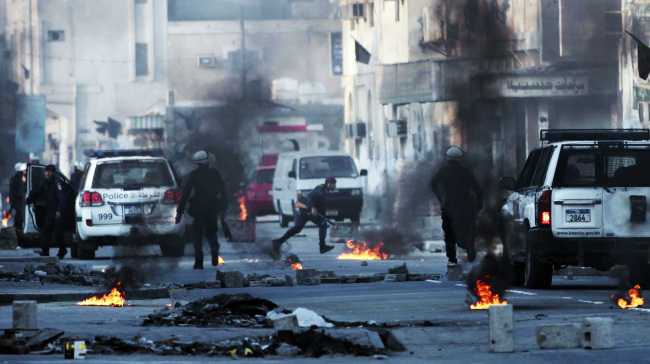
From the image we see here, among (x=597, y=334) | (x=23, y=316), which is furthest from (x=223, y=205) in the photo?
(x=597, y=334)

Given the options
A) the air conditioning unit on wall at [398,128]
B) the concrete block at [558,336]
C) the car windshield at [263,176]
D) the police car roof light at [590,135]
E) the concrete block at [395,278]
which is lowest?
the concrete block at [395,278]

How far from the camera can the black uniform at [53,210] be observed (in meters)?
25.2

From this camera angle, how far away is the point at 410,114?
54656 mm

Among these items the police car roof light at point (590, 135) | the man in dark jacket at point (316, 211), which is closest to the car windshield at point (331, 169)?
the man in dark jacket at point (316, 211)

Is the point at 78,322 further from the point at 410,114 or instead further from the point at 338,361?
the point at 410,114

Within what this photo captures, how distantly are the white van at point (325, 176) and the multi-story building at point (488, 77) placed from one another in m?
3.66

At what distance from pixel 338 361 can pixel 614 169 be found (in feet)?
21.7

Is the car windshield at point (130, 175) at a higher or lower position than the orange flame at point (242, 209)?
higher

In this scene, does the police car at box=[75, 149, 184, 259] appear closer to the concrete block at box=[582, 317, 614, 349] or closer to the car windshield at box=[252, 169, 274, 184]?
the concrete block at box=[582, 317, 614, 349]

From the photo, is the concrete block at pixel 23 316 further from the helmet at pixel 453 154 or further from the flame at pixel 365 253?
the flame at pixel 365 253

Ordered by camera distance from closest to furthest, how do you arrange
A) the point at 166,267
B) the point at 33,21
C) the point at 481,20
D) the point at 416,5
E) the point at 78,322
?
the point at 78,322 < the point at 166,267 < the point at 481,20 < the point at 416,5 < the point at 33,21

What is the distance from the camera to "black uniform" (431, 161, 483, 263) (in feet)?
66.3

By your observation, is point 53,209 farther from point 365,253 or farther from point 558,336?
point 558,336

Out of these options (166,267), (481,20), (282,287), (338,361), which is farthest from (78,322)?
(481,20)
